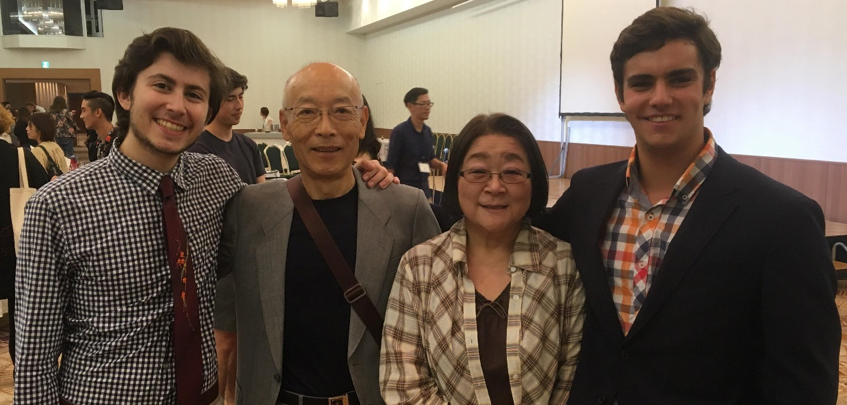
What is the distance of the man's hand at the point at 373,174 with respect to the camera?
1892 mm

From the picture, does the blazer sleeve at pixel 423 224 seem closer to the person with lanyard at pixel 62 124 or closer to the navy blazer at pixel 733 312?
the navy blazer at pixel 733 312

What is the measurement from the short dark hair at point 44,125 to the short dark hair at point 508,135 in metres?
5.30

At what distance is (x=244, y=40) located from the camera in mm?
16578

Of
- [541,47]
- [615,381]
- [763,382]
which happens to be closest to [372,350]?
[615,381]

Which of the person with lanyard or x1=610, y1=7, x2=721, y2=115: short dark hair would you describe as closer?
x1=610, y1=7, x2=721, y2=115: short dark hair

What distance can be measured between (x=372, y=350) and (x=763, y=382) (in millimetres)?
1004

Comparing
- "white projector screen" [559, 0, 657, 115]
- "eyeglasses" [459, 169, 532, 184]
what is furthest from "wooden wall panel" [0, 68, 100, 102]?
"eyeglasses" [459, 169, 532, 184]

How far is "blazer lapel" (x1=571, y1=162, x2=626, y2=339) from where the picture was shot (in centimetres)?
152

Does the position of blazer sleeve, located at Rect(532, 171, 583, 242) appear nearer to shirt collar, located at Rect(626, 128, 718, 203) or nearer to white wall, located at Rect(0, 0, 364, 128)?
shirt collar, located at Rect(626, 128, 718, 203)

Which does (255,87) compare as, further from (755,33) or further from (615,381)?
A: (615,381)

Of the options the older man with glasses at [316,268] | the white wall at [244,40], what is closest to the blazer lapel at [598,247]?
the older man with glasses at [316,268]

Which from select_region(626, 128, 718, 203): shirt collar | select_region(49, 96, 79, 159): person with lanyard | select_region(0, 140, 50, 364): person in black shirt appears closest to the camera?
select_region(626, 128, 718, 203): shirt collar

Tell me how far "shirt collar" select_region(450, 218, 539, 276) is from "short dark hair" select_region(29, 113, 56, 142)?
5360 millimetres

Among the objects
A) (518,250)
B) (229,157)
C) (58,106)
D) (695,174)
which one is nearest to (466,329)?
(518,250)
